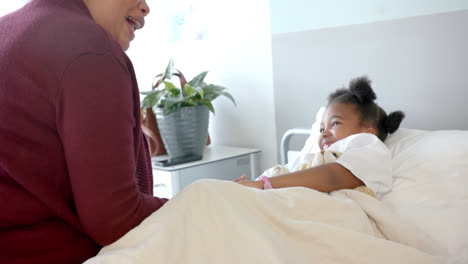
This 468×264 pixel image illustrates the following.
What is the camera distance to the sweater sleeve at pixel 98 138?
0.69m

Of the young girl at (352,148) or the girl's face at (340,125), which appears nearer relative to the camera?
the young girl at (352,148)

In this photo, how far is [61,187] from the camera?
2.48 feet

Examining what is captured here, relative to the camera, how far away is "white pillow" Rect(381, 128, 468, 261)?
1.13 m

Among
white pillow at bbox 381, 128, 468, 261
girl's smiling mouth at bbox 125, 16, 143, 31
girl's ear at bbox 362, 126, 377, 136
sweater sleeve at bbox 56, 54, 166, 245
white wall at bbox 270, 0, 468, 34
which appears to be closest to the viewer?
sweater sleeve at bbox 56, 54, 166, 245

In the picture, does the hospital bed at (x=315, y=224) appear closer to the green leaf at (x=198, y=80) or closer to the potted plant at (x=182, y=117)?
the potted plant at (x=182, y=117)

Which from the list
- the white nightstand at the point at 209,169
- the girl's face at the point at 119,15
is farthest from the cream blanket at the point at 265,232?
the white nightstand at the point at 209,169

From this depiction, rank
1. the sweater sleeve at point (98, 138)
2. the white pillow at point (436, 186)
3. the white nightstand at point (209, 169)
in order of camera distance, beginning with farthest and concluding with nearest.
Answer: the white nightstand at point (209, 169) → the white pillow at point (436, 186) → the sweater sleeve at point (98, 138)

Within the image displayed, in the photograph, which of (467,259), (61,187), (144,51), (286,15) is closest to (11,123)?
(61,187)

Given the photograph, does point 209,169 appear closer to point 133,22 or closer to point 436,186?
point 436,186

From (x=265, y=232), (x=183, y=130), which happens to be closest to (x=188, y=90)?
(x=183, y=130)

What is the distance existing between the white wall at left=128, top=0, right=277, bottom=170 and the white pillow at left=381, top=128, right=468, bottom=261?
101 centimetres

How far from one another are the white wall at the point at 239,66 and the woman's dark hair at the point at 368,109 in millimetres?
800

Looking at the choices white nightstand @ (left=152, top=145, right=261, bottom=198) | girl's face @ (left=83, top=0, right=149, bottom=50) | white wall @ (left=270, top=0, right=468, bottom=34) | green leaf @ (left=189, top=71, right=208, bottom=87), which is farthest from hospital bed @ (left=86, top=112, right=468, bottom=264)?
green leaf @ (left=189, top=71, right=208, bottom=87)

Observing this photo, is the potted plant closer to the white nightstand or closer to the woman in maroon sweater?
the white nightstand
